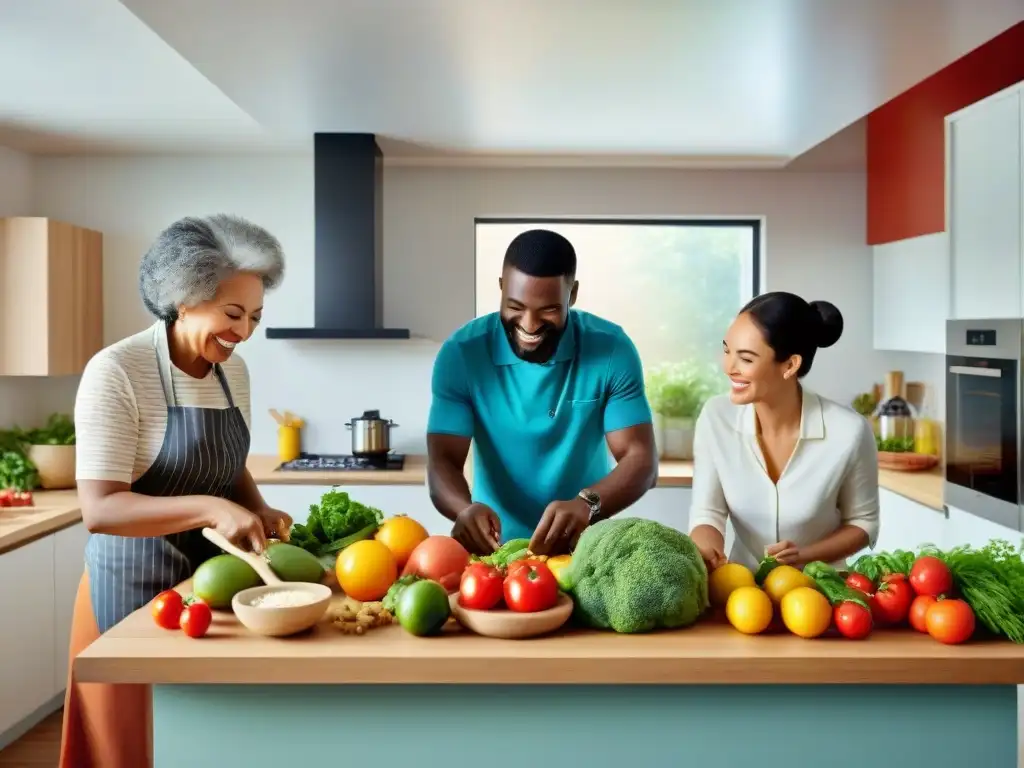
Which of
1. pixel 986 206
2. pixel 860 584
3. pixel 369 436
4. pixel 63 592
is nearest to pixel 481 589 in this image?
pixel 860 584

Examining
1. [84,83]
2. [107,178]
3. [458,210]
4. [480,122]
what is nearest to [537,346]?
[480,122]

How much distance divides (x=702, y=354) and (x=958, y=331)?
173 cm

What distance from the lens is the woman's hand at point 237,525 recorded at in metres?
1.81

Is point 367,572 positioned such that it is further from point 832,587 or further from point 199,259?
point 832,587

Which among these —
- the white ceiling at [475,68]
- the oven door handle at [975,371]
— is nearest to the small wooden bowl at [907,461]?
the oven door handle at [975,371]

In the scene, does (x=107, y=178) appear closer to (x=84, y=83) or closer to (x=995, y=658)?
(x=84, y=83)

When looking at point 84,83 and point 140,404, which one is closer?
point 140,404

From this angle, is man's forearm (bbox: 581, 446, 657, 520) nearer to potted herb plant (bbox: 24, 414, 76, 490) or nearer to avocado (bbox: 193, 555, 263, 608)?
avocado (bbox: 193, 555, 263, 608)

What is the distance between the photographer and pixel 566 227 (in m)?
5.13

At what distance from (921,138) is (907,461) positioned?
1.41m

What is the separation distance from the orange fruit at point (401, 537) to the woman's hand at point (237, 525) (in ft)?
0.80

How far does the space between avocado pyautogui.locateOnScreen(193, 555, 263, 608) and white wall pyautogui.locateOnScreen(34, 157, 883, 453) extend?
327cm

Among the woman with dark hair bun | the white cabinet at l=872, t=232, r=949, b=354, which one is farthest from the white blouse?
the white cabinet at l=872, t=232, r=949, b=354

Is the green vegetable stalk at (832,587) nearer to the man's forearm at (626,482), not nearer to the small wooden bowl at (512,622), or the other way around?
the small wooden bowl at (512,622)
